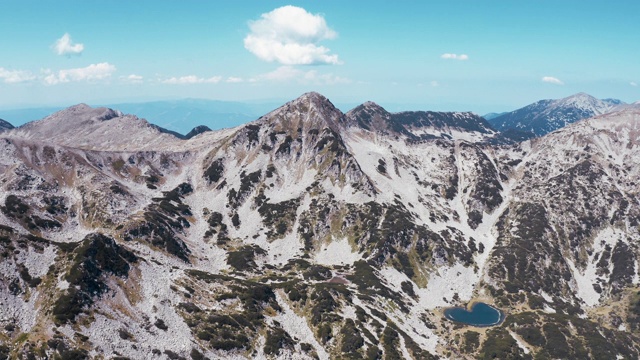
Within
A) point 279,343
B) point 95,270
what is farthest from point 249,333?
point 95,270

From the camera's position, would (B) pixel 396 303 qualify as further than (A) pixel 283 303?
Yes

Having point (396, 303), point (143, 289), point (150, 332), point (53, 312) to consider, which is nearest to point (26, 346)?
point (53, 312)

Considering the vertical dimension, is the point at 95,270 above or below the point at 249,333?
above

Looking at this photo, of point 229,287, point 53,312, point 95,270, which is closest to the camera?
point 53,312

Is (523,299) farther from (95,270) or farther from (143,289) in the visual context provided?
(95,270)

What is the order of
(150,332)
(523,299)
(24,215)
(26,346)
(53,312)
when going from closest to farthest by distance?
(26,346), (53,312), (150,332), (24,215), (523,299)

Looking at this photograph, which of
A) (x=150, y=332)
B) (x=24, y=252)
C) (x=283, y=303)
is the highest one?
(x=24, y=252)
